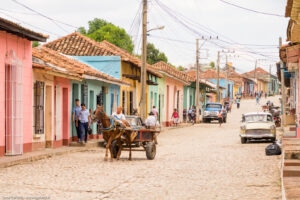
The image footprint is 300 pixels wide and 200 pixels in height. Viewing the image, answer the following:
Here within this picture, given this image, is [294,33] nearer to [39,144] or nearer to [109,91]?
[39,144]

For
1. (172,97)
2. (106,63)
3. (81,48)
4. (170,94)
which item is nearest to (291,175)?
(106,63)

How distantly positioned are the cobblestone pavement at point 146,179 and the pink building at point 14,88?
4.39 feet

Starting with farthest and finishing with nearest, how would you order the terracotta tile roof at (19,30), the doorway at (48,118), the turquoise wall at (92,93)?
the turquoise wall at (92,93)
the doorway at (48,118)
the terracotta tile roof at (19,30)

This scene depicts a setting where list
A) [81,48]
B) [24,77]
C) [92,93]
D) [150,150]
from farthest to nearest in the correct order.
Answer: [81,48]
[92,93]
[24,77]
[150,150]

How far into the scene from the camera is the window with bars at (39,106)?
1938cm

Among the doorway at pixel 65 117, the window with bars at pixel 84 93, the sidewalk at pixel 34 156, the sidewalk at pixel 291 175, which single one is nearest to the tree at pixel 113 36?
the window with bars at pixel 84 93

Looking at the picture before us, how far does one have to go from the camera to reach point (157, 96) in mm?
44125

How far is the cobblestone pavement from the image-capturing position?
30.8ft

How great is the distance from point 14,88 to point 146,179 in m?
6.98

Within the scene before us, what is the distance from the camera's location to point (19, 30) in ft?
53.6

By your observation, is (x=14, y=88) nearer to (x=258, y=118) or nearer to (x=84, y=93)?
(x=84, y=93)

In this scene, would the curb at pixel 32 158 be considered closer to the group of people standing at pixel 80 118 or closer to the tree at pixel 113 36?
the group of people standing at pixel 80 118

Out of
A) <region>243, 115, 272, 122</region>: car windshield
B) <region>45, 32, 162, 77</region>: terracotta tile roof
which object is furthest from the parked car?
<region>243, 115, 272, 122</region>: car windshield

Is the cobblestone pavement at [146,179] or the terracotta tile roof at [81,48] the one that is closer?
the cobblestone pavement at [146,179]
